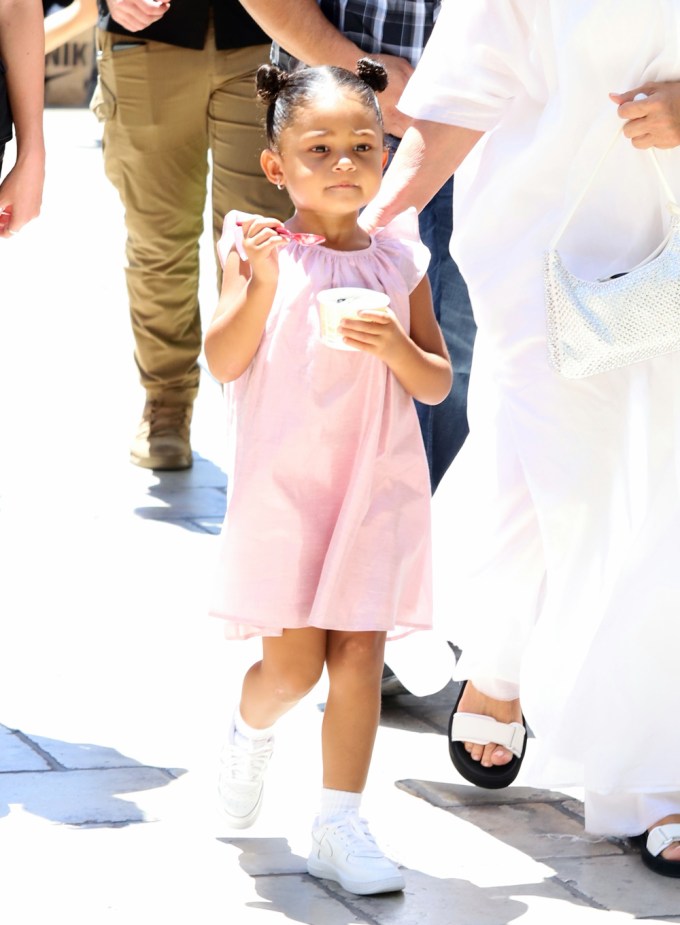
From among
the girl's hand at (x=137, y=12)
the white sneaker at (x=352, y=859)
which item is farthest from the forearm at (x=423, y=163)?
the girl's hand at (x=137, y=12)

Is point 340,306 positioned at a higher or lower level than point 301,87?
lower

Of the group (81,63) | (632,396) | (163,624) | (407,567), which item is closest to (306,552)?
(407,567)

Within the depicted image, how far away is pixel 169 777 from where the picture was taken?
3771mm

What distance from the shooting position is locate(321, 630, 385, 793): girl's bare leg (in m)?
3.32

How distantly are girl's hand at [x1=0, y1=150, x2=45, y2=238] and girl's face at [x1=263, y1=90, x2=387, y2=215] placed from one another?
0.77 m

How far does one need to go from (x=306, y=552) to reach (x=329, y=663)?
223mm

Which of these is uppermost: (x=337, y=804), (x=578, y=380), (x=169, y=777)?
(x=578, y=380)

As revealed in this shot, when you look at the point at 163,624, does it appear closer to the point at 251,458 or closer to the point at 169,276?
the point at 251,458

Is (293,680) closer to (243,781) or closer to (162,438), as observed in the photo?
(243,781)

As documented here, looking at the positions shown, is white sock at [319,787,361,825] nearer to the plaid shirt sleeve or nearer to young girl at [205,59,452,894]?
young girl at [205,59,452,894]

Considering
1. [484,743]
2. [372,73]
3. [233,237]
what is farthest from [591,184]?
[484,743]

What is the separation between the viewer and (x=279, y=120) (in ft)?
11.2

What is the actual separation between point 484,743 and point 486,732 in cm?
2

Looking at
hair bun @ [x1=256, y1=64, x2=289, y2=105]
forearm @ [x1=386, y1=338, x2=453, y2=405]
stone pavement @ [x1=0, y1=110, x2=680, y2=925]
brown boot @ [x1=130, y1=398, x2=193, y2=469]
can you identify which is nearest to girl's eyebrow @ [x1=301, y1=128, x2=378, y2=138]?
hair bun @ [x1=256, y1=64, x2=289, y2=105]
